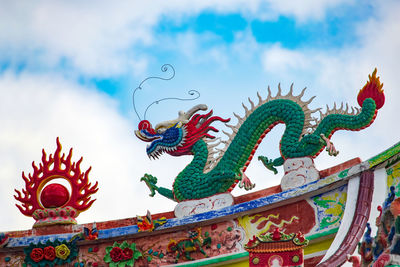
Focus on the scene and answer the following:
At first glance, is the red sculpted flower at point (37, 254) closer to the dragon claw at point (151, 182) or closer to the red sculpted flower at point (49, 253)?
the red sculpted flower at point (49, 253)

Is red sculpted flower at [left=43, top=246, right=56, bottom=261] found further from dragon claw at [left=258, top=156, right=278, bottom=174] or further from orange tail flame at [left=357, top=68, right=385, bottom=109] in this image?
orange tail flame at [left=357, top=68, right=385, bottom=109]

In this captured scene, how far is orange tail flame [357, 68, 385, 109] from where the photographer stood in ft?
37.4

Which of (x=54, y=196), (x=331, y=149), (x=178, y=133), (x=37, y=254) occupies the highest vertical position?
(x=178, y=133)

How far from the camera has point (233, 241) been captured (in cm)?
1141

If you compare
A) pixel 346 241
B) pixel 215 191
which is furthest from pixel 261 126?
pixel 346 241

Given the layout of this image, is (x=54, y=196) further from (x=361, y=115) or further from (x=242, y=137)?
(x=361, y=115)

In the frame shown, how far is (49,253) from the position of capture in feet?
40.0

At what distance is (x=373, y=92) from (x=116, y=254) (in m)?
4.46

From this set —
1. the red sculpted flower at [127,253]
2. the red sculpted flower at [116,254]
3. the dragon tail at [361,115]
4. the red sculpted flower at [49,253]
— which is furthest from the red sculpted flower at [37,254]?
the dragon tail at [361,115]

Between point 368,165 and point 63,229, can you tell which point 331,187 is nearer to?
point 368,165

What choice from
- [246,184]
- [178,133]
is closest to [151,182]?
[178,133]

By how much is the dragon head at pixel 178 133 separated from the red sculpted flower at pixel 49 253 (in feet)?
7.00

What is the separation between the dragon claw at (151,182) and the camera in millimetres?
12531

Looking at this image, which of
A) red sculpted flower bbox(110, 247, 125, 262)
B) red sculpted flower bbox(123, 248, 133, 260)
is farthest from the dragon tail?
red sculpted flower bbox(110, 247, 125, 262)
